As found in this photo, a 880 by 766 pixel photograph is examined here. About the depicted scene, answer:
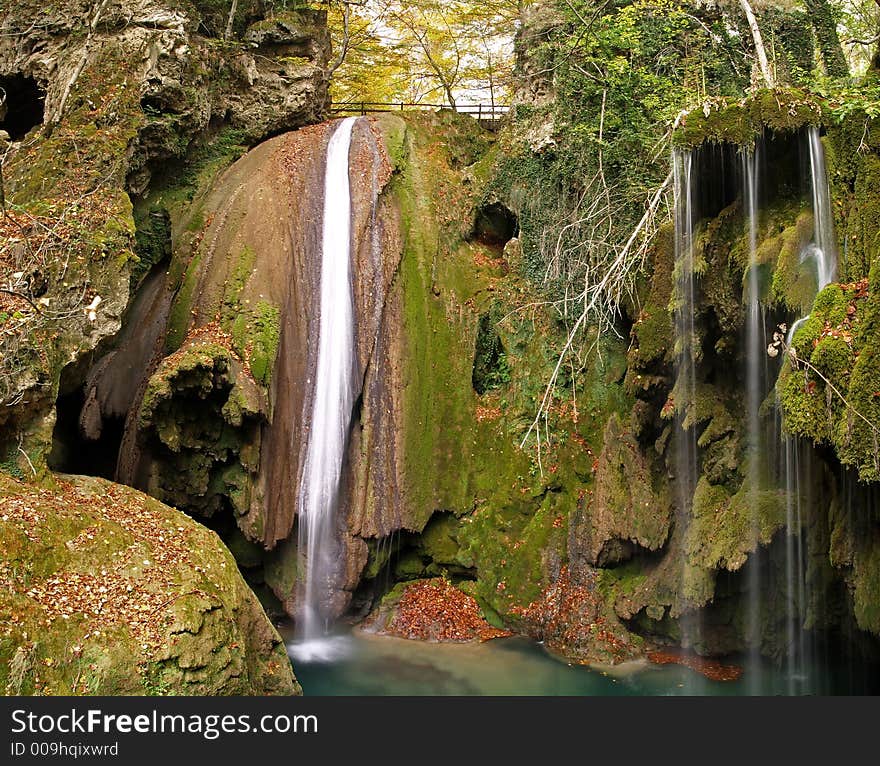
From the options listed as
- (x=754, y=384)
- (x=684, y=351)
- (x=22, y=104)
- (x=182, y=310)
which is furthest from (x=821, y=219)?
(x=22, y=104)


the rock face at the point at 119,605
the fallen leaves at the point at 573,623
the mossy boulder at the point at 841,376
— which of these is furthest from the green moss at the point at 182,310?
the mossy boulder at the point at 841,376

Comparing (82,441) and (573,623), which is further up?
(82,441)

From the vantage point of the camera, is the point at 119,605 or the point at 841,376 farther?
the point at 119,605

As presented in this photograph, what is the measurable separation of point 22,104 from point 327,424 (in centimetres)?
754

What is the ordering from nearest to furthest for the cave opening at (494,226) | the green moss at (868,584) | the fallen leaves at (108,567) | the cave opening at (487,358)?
the green moss at (868,584)
the fallen leaves at (108,567)
the cave opening at (487,358)
the cave opening at (494,226)

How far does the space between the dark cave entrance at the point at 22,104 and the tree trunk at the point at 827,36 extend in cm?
1177

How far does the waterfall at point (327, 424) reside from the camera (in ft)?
36.0

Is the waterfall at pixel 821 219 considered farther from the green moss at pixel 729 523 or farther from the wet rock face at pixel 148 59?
the wet rock face at pixel 148 59

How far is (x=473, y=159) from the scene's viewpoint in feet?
46.7

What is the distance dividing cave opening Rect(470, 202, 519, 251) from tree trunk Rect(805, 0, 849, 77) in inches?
202

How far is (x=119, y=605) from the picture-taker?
6641 millimetres

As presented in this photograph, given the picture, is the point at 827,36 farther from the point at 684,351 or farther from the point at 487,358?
the point at 487,358

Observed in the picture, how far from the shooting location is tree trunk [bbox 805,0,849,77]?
11539mm

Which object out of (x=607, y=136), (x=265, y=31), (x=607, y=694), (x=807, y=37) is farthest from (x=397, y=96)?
(x=607, y=694)
